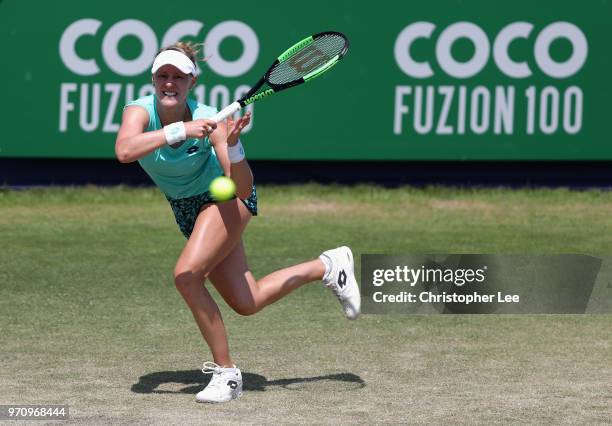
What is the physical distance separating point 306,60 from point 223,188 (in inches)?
45.7

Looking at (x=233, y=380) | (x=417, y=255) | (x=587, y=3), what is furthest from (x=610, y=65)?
(x=233, y=380)

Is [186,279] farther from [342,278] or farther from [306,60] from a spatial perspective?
[306,60]

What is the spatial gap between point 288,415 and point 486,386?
3.80 ft

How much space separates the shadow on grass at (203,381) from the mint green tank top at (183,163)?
37.2 inches

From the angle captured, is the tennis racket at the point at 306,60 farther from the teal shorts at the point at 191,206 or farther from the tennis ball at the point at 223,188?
the tennis ball at the point at 223,188

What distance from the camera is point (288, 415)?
20.7 ft

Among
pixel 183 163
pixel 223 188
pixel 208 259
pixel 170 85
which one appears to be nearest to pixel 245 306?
pixel 208 259

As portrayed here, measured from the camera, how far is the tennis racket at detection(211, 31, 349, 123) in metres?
7.25

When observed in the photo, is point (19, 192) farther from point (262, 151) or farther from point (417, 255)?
point (417, 255)

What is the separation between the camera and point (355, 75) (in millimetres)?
13750

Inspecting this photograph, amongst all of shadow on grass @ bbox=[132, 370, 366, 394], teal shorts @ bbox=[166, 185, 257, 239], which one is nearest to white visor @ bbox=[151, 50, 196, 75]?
teal shorts @ bbox=[166, 185, 257, 239]

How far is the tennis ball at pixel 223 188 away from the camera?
6.55 meters

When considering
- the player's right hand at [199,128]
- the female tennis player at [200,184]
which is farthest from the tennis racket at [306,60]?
the player's right hand at [199,128]

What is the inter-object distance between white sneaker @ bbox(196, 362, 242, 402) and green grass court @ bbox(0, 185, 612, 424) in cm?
6
